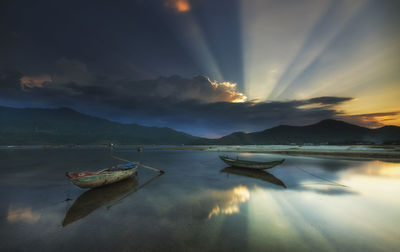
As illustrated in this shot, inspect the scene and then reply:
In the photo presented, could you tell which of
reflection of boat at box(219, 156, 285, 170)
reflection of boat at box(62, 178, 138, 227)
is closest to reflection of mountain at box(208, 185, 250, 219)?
reflection of boat at box(62, 178, 138, 227)

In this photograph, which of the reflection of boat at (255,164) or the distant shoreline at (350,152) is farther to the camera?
the distant shoreline at (350,152)

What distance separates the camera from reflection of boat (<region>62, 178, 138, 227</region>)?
347 inches

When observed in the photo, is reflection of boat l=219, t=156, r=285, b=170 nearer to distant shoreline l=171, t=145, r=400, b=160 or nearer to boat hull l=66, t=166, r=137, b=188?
boat hull l=66, t=166, r=137, b=188

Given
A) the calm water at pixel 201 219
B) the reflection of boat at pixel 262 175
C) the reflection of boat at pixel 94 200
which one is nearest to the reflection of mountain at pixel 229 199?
the calm water at pixel 201 219

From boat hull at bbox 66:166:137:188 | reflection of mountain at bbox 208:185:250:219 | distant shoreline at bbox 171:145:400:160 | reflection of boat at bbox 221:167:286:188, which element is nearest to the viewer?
reflection of mountain at bbox 208:185:250:219

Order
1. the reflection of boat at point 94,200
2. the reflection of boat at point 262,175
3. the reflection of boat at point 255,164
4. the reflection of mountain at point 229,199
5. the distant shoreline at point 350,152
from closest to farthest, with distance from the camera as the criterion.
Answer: the reflection of boat at point 94,200, the reflection of mountain at point 229,199, the reflection of boat at point 262,175, the reflection of boat at point 255,164, the distant shoreline at point 350,152

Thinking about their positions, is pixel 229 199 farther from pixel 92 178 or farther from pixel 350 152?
A: pixel 350 152

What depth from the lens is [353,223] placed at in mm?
7859

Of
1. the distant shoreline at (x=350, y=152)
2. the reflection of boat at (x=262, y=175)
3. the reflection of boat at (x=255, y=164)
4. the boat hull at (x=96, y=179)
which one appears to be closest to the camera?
the boat hull at (x=96, y=179)

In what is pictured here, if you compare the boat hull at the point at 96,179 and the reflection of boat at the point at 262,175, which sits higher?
the boat hull at the point at 96,179

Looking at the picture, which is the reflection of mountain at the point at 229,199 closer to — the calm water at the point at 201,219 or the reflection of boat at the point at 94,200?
the calm water at the point at 201,219

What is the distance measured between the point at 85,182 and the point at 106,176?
1.66m

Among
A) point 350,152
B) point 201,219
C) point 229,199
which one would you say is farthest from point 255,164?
point 350,152

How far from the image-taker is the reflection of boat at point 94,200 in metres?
8.80
